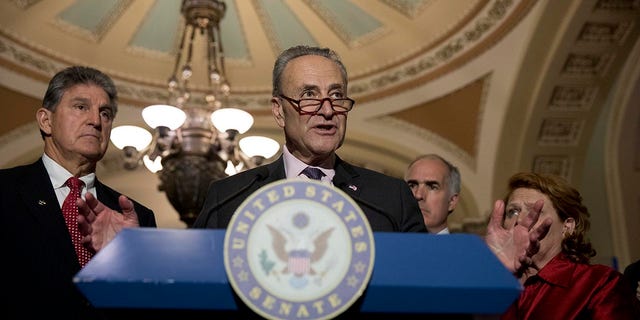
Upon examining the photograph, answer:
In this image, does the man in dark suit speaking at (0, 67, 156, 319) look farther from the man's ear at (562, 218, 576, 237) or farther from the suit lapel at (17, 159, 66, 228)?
the man's ear at (562, 218, 576, 237)

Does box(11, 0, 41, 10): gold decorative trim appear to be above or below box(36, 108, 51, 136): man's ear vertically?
below

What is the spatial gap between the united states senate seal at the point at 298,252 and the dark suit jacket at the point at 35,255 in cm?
83

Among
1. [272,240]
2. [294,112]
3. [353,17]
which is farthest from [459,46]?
[272,240]

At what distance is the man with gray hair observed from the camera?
304cm

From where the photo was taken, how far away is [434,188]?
122 inches

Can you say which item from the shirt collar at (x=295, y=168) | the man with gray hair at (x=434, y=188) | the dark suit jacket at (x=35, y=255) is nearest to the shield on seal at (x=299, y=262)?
the shirt collar at (x=295, y=168)

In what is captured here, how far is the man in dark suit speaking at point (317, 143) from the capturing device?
149cm

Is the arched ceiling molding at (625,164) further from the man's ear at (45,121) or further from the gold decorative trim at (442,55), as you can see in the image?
the man's ear at (45,121)

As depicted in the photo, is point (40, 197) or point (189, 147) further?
point (189, 147)

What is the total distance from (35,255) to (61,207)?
0.66 ft

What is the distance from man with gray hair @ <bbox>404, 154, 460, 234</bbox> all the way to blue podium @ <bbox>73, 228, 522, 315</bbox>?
196 centimetres

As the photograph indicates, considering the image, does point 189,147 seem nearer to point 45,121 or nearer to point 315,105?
point 45,121

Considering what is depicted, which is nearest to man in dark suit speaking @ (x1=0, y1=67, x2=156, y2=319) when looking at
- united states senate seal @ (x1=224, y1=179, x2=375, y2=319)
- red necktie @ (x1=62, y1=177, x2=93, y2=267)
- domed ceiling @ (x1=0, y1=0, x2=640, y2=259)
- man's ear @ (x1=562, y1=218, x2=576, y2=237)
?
red necktie @ (x1=62, y1=177, x2=93, y2=267)

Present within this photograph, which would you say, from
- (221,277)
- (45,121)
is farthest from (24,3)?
(221,277)
